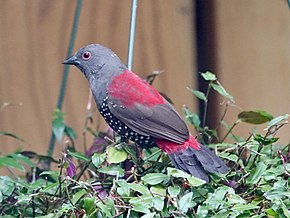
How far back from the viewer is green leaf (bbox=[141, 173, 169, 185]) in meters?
1.34

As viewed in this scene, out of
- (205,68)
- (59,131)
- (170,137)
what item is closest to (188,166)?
(170,137)

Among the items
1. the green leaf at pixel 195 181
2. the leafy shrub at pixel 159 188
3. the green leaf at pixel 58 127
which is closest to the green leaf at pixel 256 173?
the leafy shrub at pixel 159 188

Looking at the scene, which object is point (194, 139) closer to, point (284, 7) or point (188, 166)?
point (188, 166)

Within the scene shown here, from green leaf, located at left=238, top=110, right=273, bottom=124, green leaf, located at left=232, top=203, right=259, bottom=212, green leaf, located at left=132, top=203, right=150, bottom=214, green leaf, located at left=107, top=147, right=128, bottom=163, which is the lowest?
green leaf, located at left=132, top=203, right=150, bottom=214

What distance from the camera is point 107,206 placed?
125 cm

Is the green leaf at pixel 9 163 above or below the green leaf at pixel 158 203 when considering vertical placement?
below

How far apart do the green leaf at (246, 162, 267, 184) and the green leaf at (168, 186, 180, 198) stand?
0.16m

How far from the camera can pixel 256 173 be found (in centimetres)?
141

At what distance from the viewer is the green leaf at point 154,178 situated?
1.34m

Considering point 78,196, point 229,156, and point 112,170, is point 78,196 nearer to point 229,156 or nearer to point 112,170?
point 112,170

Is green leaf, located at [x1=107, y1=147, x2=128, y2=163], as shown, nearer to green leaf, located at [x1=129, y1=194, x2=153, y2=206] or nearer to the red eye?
green leaf, located at [x1=129, y1=194, x2=153, y2=206]

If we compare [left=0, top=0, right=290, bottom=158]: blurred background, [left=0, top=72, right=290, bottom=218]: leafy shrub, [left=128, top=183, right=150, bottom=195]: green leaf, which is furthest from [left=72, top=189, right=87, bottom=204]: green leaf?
[left=0, top=0, right=290, bottom=158]: blurred background

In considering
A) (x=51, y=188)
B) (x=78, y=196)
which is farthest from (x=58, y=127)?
(x=78, y=196)

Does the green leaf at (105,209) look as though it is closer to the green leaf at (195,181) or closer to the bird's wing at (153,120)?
the green leaf at (195,181)
